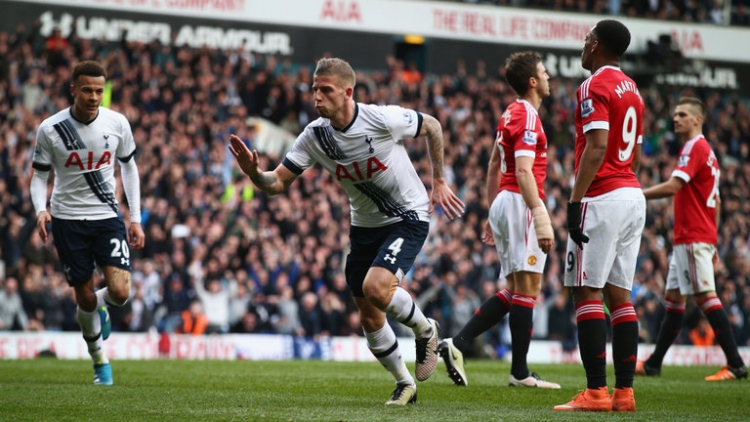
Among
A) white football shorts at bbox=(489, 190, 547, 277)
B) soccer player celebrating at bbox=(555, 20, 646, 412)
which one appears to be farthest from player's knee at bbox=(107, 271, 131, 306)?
soccer player celebrating at bbox=(555, 20, 646, 412)

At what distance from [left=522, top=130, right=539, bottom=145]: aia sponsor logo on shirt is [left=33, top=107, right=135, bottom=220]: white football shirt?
3.82 m

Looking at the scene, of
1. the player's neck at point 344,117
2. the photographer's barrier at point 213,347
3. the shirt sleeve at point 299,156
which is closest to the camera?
the player's neck at point 344,117

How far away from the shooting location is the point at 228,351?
17047 millimetres

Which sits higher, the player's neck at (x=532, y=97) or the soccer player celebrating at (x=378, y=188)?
the player's neck at (x=532, y=97)

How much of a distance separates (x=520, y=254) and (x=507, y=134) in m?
1.13

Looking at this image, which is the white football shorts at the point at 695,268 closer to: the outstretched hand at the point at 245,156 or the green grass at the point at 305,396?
the green grass at the point at 305,396

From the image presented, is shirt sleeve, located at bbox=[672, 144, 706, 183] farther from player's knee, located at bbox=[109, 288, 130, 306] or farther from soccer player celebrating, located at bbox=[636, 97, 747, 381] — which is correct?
player's knee, located at bbox=[109, 288, 130, 306]

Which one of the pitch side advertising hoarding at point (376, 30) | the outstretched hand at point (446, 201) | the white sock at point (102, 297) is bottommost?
the white sock at point (102, 297)

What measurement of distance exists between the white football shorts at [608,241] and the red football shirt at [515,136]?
1098 millimetres

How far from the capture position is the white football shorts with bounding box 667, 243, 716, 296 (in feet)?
A: 36.1

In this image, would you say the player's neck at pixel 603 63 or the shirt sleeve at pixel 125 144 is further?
the shirt sleeve at pixel 125 144

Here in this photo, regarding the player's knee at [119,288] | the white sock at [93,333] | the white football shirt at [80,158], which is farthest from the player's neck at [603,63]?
the white sock at [93,333]

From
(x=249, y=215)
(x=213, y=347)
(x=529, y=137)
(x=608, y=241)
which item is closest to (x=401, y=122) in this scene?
(x=529, y=137)

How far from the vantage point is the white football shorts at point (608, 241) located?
691 cm
